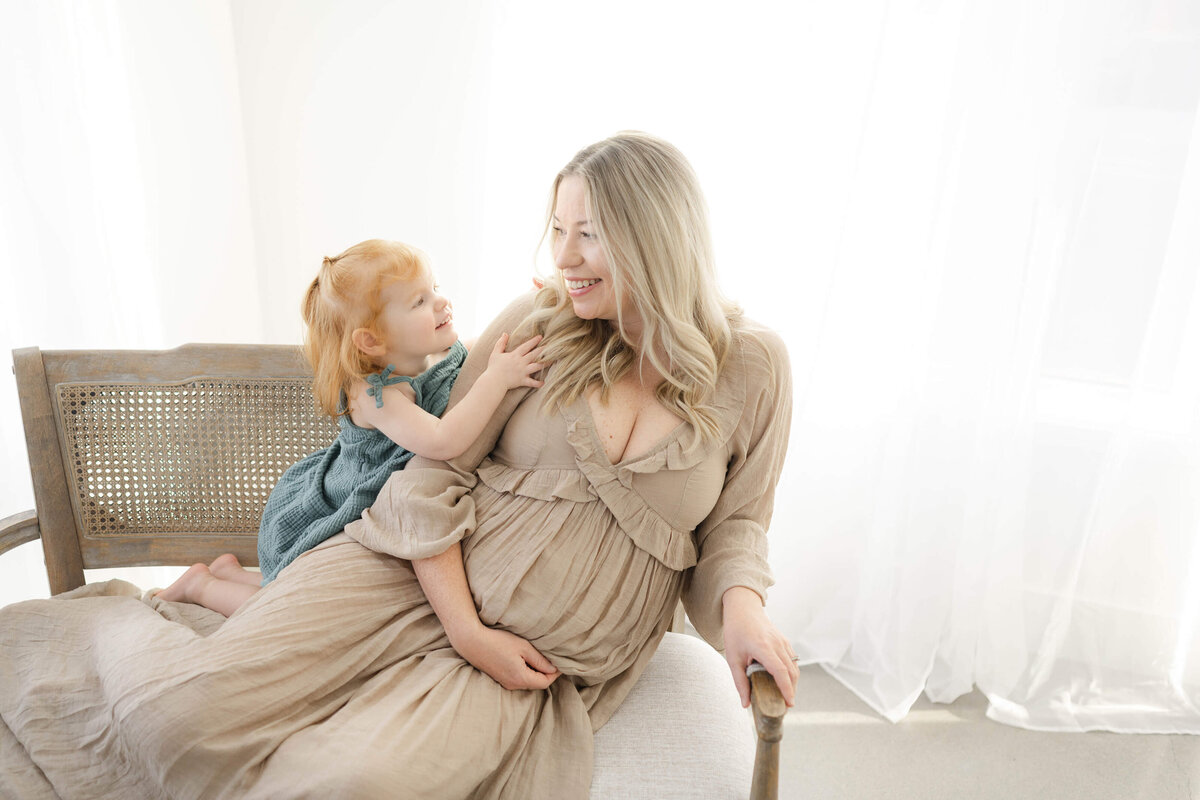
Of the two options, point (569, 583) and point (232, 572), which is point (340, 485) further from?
point (569, 583)

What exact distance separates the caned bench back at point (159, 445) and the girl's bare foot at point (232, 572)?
0.03 metres

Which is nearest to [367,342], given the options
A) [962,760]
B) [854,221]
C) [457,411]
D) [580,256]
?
[457,411]

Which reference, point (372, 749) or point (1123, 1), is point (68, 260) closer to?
point (372, 749)

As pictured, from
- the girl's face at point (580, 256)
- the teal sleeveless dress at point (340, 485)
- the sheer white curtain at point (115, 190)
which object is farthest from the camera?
the sheer white curtain at point (115, 190)

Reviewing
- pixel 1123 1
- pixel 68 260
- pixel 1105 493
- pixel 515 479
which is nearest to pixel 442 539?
pixel 515 479

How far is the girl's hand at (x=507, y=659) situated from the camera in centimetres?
133

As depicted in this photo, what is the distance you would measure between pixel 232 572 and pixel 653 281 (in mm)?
1099

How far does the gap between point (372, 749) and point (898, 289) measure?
1781mm

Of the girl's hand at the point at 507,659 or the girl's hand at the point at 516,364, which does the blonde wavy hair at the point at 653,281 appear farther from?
the girl's hand at the point at 507,659

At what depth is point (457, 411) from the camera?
1476 millimetres

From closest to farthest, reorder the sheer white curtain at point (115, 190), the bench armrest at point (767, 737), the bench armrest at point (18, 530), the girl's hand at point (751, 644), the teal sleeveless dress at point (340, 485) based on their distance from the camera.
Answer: the bench armrest at point (767, 737)
the girl's hand at point (751, 644)
the teal sleeveless dress at point (340, 485)
the bench armrest at point (18, 530)
the sheer white curtain at point (115, 190)

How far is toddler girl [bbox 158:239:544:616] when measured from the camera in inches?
59.0

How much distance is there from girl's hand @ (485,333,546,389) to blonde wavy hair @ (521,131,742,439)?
3 centimetres

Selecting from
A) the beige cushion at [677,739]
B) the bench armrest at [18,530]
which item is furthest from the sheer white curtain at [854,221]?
the beige cushion at [677,739]
